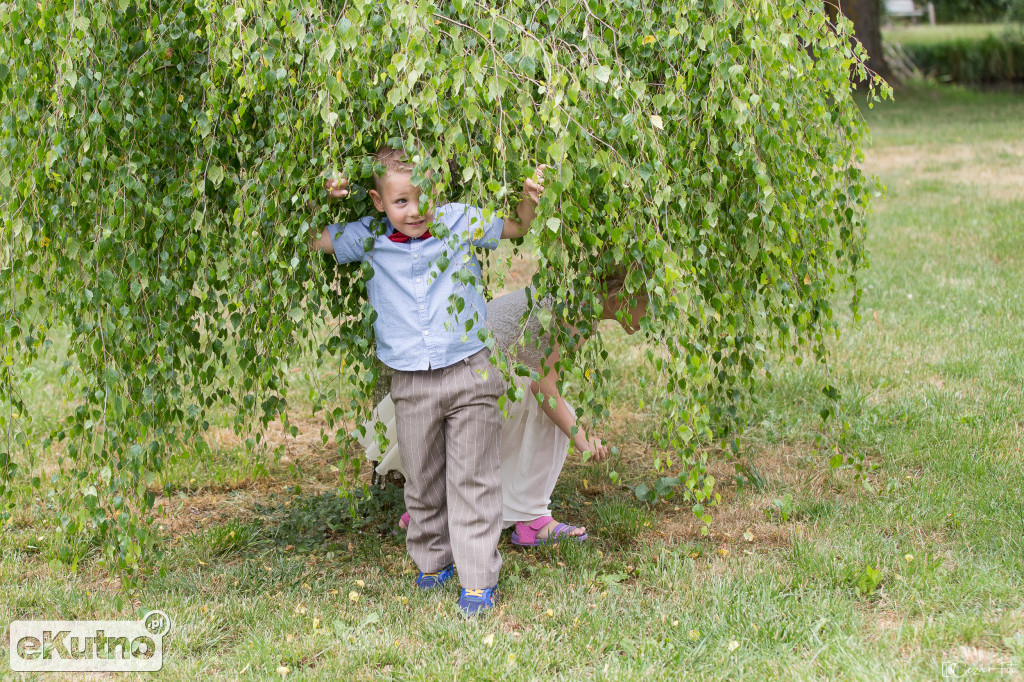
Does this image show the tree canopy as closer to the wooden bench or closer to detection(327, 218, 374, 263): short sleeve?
detection(327, 218, 374, 263): short sleeve

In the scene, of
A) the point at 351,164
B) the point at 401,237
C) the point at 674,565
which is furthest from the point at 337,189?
the point at 674,565

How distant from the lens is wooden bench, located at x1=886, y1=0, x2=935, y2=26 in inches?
1415

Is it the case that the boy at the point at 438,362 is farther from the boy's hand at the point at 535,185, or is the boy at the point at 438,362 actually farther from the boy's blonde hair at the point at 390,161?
the boy's hand at the point at 535,185

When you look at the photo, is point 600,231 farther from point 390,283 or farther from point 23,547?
point 23,547

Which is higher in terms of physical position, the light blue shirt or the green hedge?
the green hedge

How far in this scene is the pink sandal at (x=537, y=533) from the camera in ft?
11.2

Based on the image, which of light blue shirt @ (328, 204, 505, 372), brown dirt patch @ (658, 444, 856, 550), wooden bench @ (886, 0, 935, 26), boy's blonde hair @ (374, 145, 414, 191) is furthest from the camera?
wooden bench @ (886, 0, 935, 26)

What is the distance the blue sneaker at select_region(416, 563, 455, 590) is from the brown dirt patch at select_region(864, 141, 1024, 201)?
6.66 m

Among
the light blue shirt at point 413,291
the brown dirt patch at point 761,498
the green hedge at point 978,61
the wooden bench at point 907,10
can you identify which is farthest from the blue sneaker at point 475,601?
the wooden bench at point 907,10

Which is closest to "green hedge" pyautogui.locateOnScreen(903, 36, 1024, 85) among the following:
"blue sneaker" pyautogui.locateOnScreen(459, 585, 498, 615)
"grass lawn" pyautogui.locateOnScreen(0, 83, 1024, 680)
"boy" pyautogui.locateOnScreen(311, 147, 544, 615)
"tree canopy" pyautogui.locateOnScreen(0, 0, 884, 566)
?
"grass lawn" pyautogui.locateOnScreen(0, 83, 1024, 680)

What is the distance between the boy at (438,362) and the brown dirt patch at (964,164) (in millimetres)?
6598

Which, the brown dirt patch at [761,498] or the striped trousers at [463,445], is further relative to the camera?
the brown dirt patch at [761,498]

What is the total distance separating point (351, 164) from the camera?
102 inches

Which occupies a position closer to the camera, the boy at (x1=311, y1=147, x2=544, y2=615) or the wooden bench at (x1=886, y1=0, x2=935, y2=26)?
the boy at (x1=311, y1=147, x2=544, y2=615)
